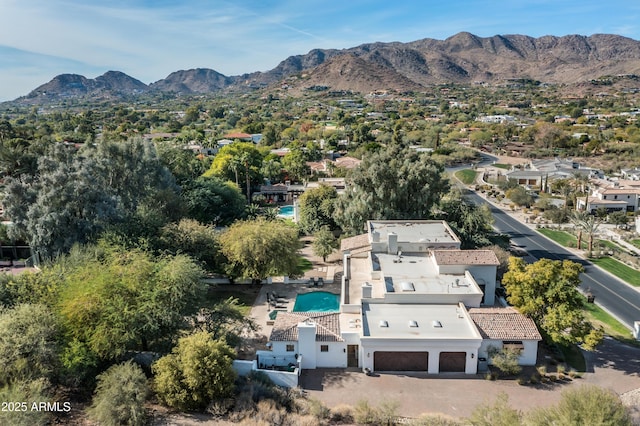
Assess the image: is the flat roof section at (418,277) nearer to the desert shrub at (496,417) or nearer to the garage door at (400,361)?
the garage door at (400,361)

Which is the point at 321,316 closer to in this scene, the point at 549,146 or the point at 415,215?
the point at 415,215

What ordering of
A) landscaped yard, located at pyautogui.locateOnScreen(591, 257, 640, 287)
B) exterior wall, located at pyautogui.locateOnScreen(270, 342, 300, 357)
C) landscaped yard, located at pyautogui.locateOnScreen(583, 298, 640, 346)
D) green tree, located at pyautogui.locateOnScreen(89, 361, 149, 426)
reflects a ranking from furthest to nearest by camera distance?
landscaped yard, located at pyautogui.locateOnScreen(591, 257, 640, 287)
landscaped yard, located at pyautogui.locateOnScreen(583, 298, 640, 346)
exterior wall, located at pyautogui.locateOnScreen(270, 342, 300, 357)
green tree, located at pyautogui.locateOnScreen(89, 361, 149, 426)

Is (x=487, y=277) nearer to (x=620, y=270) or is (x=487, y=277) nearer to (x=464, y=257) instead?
(x=464, y=257)

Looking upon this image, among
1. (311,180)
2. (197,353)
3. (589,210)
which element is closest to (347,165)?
(311,180)

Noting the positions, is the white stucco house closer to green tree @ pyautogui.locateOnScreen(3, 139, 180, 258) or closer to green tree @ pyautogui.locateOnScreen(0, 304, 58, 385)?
green tree @ pyautogui.locateOnScreen(0, 304, 58, 385)

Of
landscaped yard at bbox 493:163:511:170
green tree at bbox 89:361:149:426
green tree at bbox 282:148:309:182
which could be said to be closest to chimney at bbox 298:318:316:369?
green tree at bbox 89:361:149:426
